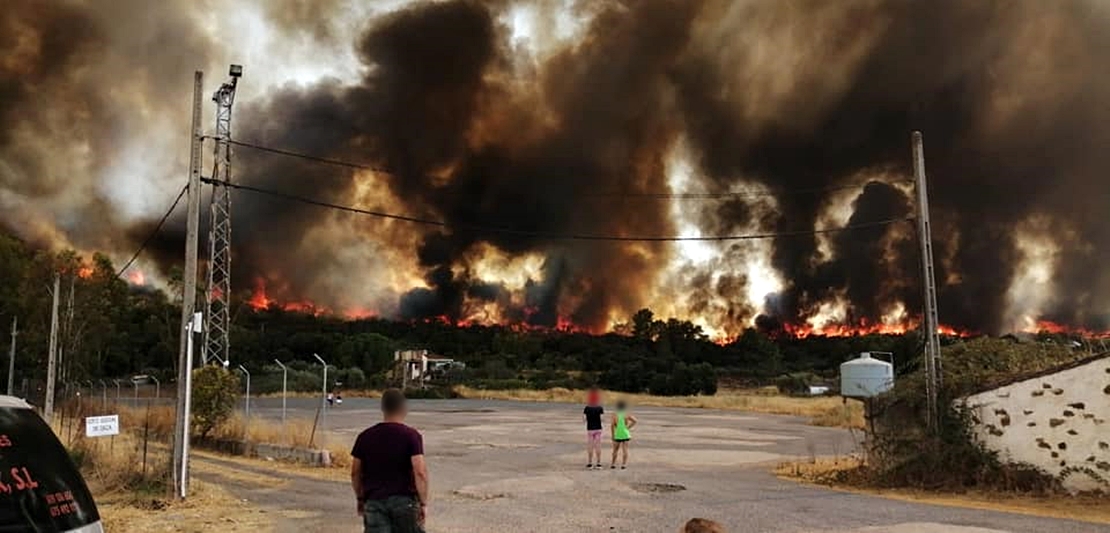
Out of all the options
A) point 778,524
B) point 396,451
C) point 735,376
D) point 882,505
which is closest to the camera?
point 396,451

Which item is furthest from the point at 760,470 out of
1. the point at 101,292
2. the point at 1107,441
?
the point at 101,292

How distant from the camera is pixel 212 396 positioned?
22797 millimetres

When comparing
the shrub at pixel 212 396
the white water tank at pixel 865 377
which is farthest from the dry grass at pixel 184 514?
the white water tank at pixel 865 377

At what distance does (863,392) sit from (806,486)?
318 centimetres

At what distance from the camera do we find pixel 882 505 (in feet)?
45.9

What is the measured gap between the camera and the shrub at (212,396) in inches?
893

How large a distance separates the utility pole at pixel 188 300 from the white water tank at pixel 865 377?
1381 cm

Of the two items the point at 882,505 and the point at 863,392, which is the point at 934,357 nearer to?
the point at 863,392

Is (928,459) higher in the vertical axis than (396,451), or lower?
lower

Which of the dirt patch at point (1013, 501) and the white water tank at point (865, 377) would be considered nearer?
the dirt patch at point (1013, 501)

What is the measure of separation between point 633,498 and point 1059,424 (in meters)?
7.80

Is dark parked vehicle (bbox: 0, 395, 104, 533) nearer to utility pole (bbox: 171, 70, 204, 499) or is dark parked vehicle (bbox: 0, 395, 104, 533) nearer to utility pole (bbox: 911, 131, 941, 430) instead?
utility pole (bbox: 171, 70, 204, 499)

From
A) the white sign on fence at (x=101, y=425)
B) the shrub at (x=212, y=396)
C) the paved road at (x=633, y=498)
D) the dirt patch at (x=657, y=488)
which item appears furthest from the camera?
the shrub at (x=212, y=396)

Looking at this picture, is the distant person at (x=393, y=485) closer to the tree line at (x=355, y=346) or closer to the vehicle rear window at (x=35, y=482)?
the vehicle rear window at (x=35, y=482)
